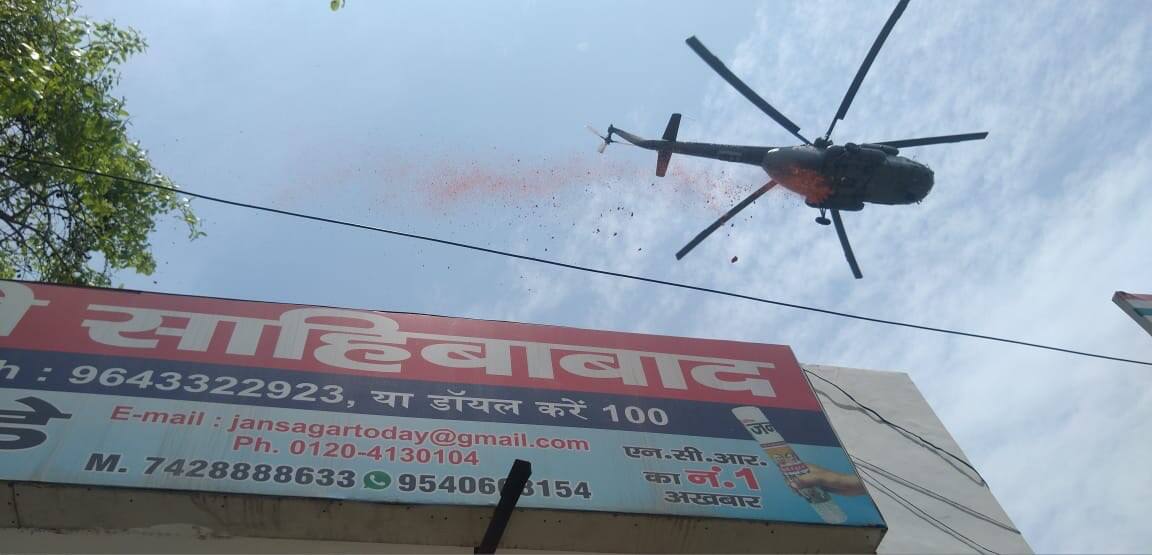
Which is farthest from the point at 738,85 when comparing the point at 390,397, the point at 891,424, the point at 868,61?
the point at 390,397

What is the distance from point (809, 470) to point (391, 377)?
3761mm

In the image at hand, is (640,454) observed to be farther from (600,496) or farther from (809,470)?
(809,470)

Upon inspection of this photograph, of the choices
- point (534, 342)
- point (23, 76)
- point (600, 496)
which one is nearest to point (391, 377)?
point (534, 342)

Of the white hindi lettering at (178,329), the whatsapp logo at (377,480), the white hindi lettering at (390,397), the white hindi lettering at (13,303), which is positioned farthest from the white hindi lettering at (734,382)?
the white hindi lettering at (13,303)

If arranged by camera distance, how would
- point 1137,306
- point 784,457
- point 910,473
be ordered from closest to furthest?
point 784,457
point 910,473
point 1137,306

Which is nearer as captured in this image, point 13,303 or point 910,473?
point 13,303

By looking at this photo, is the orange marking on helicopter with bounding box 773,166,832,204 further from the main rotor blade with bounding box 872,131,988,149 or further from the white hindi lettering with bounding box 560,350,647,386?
the white hindi lettering with bounding box 560,350,647,386

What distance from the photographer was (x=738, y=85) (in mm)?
13820

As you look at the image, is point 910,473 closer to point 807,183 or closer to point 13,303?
point 807,183

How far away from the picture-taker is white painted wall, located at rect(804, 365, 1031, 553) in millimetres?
8539

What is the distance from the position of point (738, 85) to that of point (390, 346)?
7.59 m

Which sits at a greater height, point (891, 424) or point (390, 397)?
point (891, 424)

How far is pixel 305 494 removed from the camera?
6750mm

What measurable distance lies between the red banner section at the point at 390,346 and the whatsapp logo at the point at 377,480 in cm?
126
